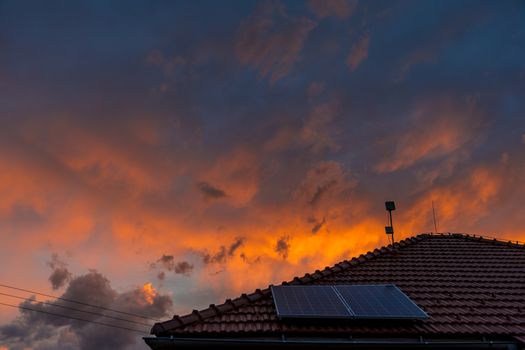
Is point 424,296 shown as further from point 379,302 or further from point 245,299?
point 245,299

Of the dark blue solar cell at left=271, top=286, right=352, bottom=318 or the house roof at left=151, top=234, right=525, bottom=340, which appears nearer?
the house roof at left=151, top=234, right=525, bottom=340

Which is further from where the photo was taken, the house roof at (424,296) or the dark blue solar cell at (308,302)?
the dark blue solar cell at (308,302)

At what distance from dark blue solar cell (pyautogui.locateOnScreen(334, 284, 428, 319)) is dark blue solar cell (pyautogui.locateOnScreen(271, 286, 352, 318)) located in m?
0.24

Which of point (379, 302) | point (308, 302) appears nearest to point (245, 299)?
point (308, 302)

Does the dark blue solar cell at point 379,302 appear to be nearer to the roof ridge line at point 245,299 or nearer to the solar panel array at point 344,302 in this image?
the solar panel array at point 344,302

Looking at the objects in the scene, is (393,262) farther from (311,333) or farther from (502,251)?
(311,333)

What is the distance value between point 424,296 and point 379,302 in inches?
65.9

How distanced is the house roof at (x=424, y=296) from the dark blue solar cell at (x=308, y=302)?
0.61 feet

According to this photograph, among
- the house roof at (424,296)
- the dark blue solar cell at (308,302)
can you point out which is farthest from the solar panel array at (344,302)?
the house roof at (424,296)

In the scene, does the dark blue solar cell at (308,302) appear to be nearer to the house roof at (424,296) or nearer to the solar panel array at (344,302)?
the solar panel array at (344,302)

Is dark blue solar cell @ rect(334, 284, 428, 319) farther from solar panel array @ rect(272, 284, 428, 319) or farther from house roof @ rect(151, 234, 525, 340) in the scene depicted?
house roof @ rect(151, 234, 525, 340)

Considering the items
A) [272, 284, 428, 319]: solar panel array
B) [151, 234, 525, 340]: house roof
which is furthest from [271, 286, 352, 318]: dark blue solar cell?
[151, 234, 525, 340]: house roof

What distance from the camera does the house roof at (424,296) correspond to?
710cm

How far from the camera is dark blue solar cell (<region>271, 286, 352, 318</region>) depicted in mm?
7367
